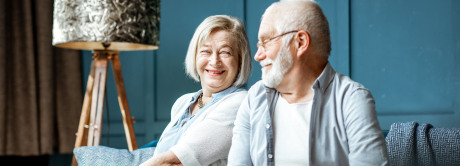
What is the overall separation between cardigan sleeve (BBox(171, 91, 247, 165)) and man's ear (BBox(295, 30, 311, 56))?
463 mm

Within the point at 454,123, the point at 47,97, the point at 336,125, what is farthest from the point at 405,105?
the point at 47,97

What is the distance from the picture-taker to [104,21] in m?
2.39

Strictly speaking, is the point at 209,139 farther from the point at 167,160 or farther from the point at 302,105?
the point at 302,105

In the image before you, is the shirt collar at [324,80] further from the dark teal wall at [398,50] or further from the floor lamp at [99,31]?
the dark teal wall at [398,50]

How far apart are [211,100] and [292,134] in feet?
2.00

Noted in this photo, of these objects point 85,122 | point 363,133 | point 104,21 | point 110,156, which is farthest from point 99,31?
point 363,133

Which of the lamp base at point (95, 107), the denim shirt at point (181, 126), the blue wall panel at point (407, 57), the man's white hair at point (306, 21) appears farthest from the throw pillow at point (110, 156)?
the blue wall panel at point (407, 57)

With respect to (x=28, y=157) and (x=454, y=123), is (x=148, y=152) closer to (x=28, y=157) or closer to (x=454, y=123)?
(x=454, y=123)

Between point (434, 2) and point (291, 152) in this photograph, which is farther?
point (434, 2)

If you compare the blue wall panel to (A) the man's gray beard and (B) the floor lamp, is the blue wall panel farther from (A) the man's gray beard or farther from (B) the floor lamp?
(A) the man's gray beard

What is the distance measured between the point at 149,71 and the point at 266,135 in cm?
227

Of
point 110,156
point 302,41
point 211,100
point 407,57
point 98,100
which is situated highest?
point 302,41

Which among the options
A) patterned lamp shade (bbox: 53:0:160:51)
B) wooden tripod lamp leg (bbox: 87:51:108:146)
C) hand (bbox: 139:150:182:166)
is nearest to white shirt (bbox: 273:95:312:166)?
hand (bbox: 139:150:182:166)

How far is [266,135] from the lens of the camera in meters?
1.33
